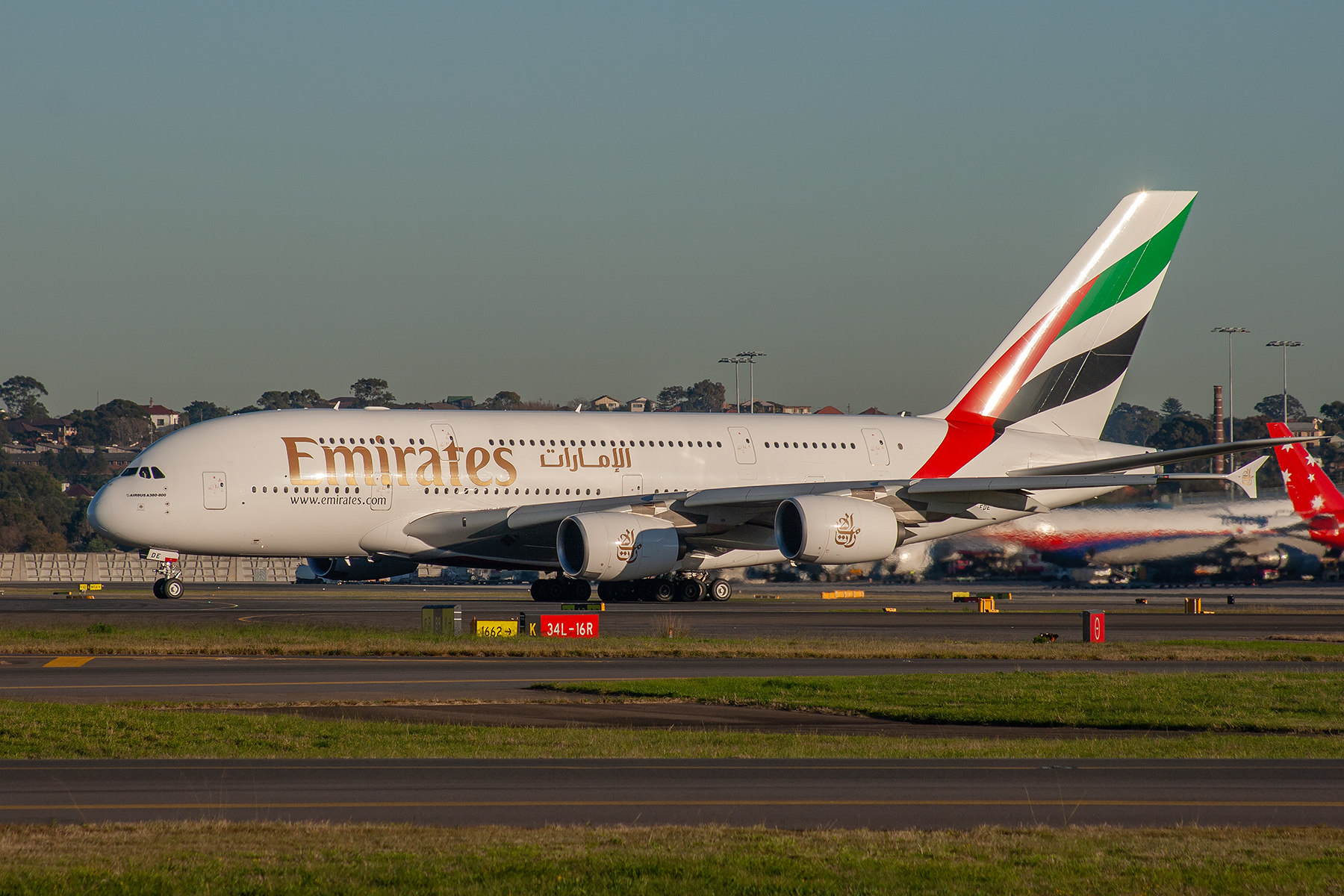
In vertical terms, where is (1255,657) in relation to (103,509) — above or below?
below

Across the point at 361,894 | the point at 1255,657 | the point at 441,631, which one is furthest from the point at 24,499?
the point at 361,894

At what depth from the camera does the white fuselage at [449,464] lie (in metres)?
38.1

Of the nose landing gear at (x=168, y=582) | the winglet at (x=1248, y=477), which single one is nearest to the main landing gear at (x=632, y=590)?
the nose landing gear at (x=168, y=582)

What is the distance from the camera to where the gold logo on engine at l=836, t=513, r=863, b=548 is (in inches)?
1554

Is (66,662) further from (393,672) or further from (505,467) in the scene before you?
(505,467)

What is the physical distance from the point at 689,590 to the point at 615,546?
601cm

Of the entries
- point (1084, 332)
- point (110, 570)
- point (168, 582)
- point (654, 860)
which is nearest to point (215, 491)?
point (168, 582)

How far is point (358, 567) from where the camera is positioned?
1702 inches

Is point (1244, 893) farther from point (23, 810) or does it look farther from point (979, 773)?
point (23, 810)

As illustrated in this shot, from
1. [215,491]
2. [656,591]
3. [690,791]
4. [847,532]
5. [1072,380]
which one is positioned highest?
[1072,380]

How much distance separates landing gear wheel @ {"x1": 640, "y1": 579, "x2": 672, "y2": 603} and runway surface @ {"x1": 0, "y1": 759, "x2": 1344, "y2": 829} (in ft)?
94.8

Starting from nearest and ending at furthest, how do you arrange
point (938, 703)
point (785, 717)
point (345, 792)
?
point (345, 792) → point (785, 717) → point (938, 703)

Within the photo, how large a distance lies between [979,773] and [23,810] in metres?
8.20

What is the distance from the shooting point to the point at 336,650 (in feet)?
86.8
